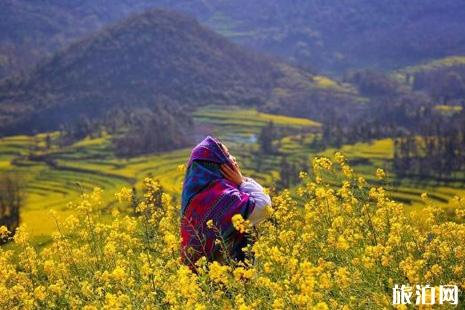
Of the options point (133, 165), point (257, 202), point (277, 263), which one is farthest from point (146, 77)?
point (277, 263)

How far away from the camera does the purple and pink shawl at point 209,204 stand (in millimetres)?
5625

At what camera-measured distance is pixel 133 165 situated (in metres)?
64.4

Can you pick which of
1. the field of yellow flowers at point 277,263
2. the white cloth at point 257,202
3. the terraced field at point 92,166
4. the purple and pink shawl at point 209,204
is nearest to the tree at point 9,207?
the terraced field at point 92,166

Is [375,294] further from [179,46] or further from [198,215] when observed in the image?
[179,46]

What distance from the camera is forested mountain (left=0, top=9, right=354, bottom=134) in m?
120

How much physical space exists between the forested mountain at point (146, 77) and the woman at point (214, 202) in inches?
4153

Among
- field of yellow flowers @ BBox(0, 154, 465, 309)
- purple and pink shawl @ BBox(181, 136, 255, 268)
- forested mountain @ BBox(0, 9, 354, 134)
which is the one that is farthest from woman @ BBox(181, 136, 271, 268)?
forested mountain @ BBox(0, 9, 354, 134)

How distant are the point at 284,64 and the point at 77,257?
148m

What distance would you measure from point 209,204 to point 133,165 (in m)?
59.5

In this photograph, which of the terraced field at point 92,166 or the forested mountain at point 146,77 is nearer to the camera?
the terraced field at point 92,166

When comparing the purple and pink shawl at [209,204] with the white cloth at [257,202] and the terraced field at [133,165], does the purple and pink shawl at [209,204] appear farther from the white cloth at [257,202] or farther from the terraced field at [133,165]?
the terraced field at [133,165]

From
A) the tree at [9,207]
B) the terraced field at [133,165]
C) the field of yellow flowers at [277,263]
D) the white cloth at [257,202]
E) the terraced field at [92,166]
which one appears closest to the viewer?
the field of yellow flowers at [277,263]

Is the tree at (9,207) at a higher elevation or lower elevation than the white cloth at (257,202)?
lower

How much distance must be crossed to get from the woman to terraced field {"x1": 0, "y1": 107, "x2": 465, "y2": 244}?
89.6ft
